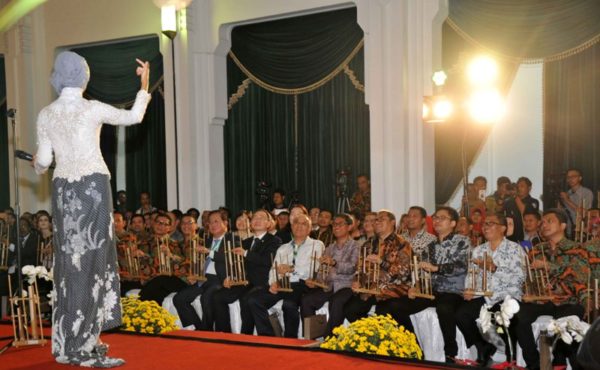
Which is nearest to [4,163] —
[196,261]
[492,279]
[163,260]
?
[163,260]

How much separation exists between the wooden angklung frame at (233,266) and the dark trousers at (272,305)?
0.38 meters

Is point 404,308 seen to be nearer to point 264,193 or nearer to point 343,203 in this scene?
point 343,203

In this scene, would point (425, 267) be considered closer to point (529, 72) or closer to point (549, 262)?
point (549, 262)

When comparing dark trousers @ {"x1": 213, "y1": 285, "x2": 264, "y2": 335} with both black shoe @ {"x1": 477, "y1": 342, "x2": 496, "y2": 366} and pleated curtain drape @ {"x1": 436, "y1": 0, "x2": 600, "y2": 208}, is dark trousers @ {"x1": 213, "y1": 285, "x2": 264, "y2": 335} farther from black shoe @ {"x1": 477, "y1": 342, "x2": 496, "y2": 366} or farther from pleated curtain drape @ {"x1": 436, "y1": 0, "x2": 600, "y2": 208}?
pleated curtain drape @ {"x1": 436, "y1": 0, "x2": 600, "y2": 208}

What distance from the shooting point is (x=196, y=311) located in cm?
716

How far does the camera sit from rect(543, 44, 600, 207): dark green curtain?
345 inches

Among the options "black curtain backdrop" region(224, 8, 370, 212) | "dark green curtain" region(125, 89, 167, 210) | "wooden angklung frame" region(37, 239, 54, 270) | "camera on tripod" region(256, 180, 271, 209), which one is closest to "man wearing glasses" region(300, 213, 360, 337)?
"wooden angklung frame" region(37, 239, 54, 270)

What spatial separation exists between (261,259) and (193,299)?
689 mm

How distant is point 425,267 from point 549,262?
86cm

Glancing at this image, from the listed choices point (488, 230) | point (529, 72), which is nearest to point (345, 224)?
point (488, 230)

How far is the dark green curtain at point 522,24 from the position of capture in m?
7.96

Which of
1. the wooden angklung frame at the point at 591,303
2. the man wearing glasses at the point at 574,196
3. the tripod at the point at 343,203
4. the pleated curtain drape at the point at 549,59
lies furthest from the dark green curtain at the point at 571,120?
the wooden angklung frame at the point at 591,303

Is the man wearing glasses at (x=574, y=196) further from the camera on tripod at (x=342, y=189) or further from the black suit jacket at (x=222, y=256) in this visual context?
the black suit jacket at (x=222, y=256)

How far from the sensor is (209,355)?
457cm
